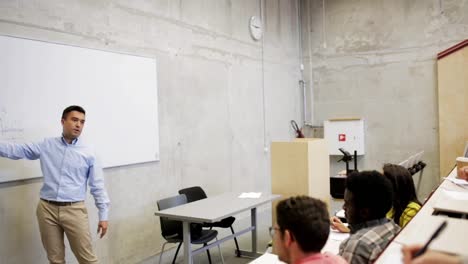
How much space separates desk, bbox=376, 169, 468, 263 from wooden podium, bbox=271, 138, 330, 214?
1.68 metres

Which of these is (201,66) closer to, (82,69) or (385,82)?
(82,69)

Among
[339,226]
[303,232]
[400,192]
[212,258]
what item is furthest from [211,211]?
[303,232]

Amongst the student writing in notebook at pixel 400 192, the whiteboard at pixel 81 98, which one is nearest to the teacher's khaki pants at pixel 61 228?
the whiteboard at pixel 81 98

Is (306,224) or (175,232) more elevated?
(306,224)

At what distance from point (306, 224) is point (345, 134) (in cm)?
637

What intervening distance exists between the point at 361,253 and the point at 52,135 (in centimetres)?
286

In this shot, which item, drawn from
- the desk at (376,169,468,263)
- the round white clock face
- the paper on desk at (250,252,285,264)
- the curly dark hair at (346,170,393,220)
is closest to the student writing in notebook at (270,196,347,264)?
the desk at (376,169,468,263)

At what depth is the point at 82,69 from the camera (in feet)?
12.4

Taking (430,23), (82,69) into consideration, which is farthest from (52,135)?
(430,23)

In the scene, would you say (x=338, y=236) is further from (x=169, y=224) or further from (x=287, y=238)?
(x=169, y=224)

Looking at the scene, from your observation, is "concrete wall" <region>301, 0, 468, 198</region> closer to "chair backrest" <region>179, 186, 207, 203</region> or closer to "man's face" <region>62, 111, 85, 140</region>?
"chair backrest" <region>179, 186, 207, 203</region>

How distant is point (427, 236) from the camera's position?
1.82 metres

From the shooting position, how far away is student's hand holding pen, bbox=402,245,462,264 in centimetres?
79

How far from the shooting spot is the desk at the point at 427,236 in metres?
1.39
